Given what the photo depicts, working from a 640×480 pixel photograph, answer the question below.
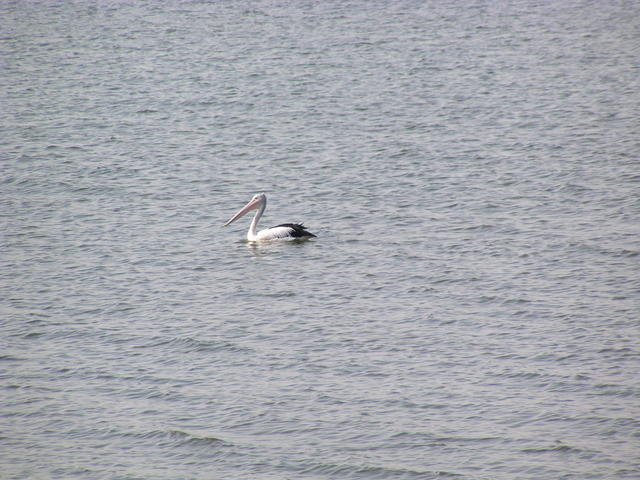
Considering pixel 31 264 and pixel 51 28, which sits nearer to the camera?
pixel 31 264

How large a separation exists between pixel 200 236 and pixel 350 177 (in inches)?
181

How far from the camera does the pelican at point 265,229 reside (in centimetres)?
2039

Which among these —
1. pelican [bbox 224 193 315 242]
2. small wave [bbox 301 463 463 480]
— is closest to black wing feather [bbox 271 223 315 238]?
pelican [bbox 224 193 315 242]

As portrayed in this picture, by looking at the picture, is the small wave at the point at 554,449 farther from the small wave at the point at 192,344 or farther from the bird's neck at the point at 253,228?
the bird's neck at the point at 253,228

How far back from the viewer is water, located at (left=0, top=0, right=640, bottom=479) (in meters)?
12.8

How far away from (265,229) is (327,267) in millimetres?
2919

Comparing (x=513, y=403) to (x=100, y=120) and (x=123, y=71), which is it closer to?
(x=100, y=120)

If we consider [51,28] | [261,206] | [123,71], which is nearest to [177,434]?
Result: [261,206]

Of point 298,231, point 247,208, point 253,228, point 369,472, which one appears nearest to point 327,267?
point 298,231

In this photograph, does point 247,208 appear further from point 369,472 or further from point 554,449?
point 554,449

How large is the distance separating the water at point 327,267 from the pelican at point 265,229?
25 cm

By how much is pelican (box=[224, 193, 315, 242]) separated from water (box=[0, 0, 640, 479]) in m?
0.25

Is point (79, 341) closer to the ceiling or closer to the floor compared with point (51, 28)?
closer to the floor

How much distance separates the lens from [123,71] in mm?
37156
